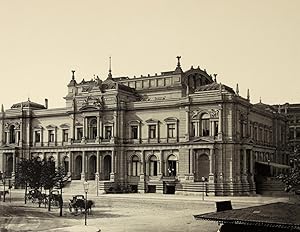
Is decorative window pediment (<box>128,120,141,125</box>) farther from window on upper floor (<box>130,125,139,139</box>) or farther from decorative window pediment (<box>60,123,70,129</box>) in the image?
decorative window pediment (<box>60,123,70,129</box>)

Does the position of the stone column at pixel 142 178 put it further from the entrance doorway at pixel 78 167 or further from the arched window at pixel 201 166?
the entrance doorway at pixel 78 167

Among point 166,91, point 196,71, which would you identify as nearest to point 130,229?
point 166,91

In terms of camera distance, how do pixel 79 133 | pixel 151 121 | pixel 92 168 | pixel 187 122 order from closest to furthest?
pixel 187 122 < pixel 151 121 < pixel 92 168 < pixel 79 133

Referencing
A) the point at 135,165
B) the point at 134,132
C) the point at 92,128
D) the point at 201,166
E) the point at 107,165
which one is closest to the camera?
the point at 201,166

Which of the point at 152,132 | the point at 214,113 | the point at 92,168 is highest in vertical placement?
the point at 214,113

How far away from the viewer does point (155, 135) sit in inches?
2539

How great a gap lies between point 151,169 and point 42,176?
18754mm

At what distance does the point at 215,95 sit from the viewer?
59.5 meters

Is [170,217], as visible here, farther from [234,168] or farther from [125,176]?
[125,176]

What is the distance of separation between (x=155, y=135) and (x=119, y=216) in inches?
1003

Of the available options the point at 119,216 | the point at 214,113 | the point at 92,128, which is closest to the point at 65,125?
the point at 92,128

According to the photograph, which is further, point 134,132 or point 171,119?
point 134,132

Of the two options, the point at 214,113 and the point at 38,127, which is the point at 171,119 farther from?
the point at 38,127

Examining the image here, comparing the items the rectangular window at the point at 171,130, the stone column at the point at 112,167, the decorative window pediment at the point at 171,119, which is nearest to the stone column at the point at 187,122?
the decorative window pediment at the point at 171,119
